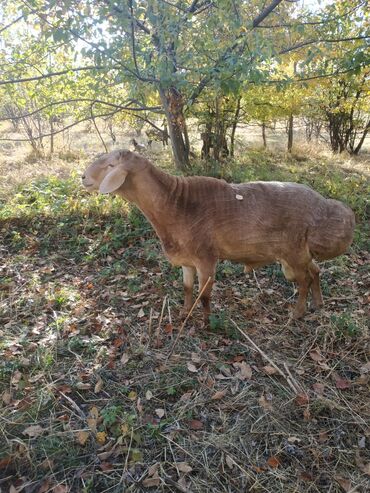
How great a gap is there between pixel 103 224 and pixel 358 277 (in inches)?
170

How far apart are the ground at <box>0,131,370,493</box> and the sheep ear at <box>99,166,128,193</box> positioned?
147cm

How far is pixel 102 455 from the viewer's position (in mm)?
2594

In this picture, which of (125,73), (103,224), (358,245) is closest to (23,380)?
(103,224)

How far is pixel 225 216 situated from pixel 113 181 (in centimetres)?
112

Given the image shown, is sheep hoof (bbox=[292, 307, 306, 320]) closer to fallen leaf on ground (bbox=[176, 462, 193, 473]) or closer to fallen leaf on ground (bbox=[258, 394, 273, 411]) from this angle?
fallen leaf on ground (bbox=[258, 394, 273, 411])

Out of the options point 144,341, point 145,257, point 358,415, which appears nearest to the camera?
point 358,415

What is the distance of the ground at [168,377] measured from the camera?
2525mm

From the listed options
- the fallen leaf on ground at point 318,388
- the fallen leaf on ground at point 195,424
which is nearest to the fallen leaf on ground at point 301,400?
the fallen leaf on ground at point 318,388

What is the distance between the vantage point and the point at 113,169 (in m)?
3.22

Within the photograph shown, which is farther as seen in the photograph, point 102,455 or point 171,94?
point 171,94

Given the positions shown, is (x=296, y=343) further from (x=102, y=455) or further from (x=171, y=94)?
(x=171, y=94)

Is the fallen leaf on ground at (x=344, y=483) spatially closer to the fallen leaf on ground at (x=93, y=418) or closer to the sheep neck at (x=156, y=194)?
the fallen leaf on ground at (x=93, y=418)

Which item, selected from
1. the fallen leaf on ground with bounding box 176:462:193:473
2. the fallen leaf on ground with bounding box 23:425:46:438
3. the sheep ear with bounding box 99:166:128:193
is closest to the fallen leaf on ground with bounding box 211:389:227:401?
the fallen leaf on ground with bounding box 176:462:193:473

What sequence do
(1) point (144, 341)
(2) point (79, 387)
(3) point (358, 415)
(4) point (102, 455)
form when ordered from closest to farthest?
(4) point (102, 455) < (3) point (358, 415) < (2) point (79, 387) < (1) point (144, 341)
